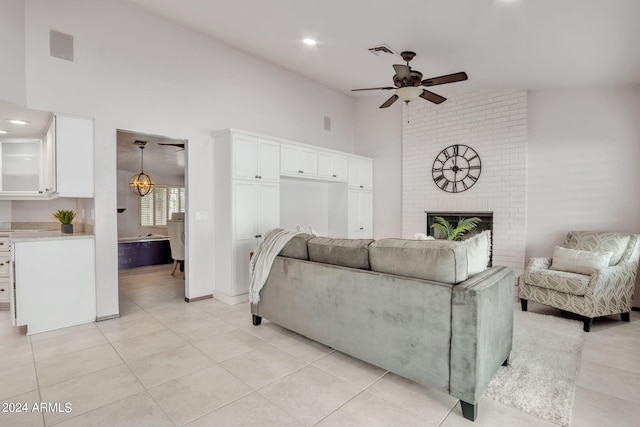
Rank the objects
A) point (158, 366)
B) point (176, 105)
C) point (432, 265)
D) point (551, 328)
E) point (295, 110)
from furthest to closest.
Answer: point (295, 110), point (176, 105), point (551, 328), point (158, 366), point (432, 265)

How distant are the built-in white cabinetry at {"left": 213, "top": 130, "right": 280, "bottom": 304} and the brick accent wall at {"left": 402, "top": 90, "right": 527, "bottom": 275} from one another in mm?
2689

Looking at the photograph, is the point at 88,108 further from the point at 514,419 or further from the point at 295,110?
the point at 514,419

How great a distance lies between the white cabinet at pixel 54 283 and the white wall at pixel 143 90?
0.16 m

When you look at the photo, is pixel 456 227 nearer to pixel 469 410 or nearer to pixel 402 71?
pixel 402 71

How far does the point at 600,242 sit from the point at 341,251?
3410mm

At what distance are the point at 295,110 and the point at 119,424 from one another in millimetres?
4873

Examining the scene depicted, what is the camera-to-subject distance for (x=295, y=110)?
18.5 feet

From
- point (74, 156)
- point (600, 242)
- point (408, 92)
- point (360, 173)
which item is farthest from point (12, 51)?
point (600, 242)

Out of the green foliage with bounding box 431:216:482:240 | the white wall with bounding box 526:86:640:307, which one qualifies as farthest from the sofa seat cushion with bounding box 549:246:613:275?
the green foliage with bounding box 431:216:482:240

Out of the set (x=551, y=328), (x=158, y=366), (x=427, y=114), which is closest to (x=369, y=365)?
(x=158, y=366)

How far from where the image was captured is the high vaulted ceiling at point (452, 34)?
287 centimetres

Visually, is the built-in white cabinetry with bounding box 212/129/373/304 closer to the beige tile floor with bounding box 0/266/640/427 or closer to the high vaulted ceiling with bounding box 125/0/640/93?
the beige tile floor with bounding box 0/266/640/427

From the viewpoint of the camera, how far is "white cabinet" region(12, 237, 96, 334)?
3.12 meters

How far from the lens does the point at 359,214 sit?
6.13 metres
